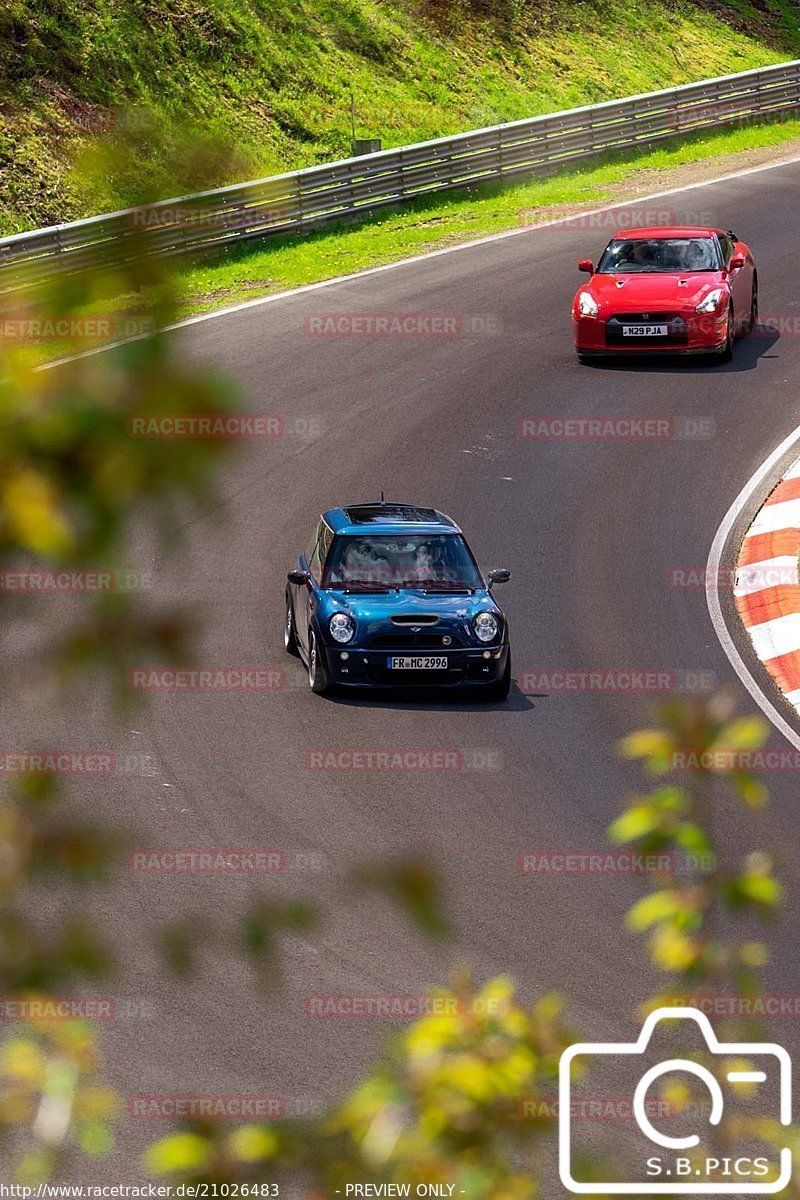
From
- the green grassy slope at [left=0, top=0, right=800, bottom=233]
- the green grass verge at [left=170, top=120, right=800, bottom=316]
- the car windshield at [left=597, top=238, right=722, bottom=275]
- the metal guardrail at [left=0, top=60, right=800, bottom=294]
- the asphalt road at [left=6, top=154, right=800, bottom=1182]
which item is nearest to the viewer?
the asphalt road at [left=6, top=154, right=800, bottom=1182]

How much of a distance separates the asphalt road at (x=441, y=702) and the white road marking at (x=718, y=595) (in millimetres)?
138

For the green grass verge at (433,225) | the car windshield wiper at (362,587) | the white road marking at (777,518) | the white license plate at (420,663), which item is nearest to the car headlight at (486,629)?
the white license plate at (420,663)

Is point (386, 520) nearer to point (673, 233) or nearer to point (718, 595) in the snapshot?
point (718, 595)

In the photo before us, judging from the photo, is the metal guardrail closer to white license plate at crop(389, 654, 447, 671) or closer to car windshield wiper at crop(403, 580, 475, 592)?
car windshield wiper at crop(403, 580, 475, 592)

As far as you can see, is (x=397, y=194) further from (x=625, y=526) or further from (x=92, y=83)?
(x=625, y=526)

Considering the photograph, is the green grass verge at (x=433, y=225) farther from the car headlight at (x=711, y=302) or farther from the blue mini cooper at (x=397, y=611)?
the blue mini cooper at (x=397, y=611)

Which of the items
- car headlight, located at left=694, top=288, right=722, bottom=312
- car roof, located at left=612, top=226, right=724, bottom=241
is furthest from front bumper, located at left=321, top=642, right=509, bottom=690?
car roof, located at left=612, top=226, right=724, bottom=241

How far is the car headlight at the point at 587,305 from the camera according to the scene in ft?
73.6

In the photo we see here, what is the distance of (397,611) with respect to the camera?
13641 mm

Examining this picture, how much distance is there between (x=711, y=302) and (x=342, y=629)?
1084 centimetres

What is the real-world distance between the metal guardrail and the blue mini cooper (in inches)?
398

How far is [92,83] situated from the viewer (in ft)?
105

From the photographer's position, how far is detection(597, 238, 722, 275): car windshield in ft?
74.3

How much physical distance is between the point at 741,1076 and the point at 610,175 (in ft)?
105
